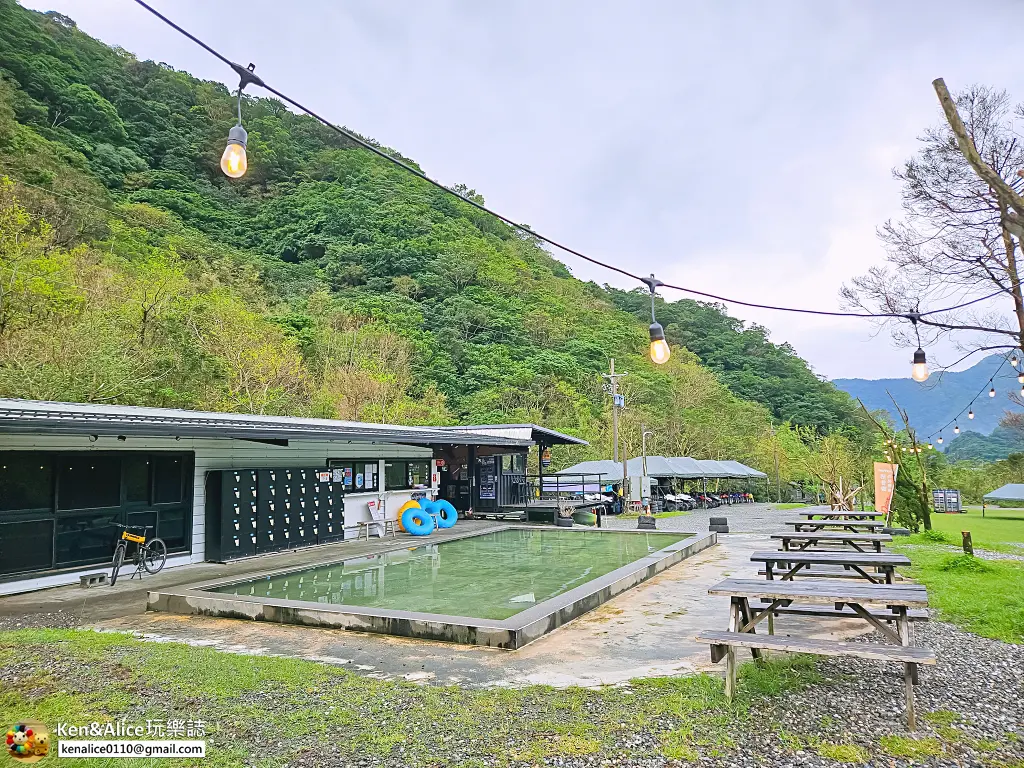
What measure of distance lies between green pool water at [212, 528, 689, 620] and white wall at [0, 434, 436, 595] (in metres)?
2.19

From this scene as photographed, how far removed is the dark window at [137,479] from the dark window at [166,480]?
11 centimetres

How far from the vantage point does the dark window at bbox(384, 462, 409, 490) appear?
1498cm

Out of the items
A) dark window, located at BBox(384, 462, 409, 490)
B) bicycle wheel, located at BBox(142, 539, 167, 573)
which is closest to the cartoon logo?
bicycle wheel, located at BBox(142, 539, 167, 573)

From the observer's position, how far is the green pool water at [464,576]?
24.4 feet

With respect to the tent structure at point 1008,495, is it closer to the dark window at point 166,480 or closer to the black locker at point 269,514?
the black locker at point 269,514

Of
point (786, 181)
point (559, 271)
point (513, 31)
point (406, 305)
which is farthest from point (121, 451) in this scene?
point (559, 271)

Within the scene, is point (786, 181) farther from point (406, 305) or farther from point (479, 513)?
point (406, 305)

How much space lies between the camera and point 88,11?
11.4 ft

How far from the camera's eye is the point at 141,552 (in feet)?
29.0

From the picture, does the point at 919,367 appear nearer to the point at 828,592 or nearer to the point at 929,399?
the point at 828,592

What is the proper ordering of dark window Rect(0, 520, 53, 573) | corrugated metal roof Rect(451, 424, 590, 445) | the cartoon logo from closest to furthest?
1. the cartoon logo
2. dark window Rect(0, 520, 53, 573)
3. corrugated metal roof Rect(451, 424, 590, 445)

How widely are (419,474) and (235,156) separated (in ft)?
44.1

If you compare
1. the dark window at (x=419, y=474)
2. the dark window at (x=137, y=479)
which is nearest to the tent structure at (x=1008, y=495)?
the dark window at (x=419, y=474)

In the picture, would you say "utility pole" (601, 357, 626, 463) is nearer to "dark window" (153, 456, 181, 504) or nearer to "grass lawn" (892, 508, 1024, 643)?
"grass lawn" (892, 508, 1024, 643)
